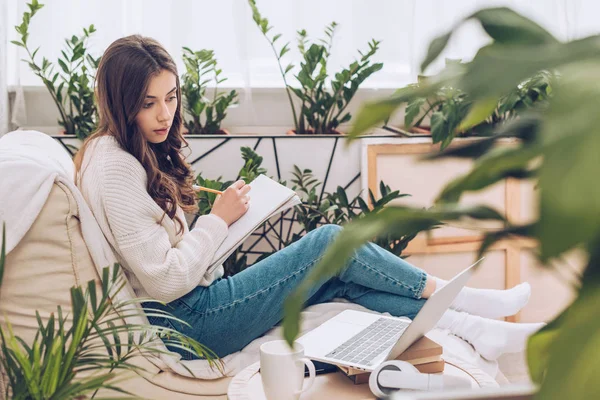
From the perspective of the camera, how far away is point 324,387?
1.26 meters

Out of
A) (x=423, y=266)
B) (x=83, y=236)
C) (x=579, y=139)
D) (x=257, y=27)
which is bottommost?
(x=423, y=266)

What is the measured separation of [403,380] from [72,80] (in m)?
1.66

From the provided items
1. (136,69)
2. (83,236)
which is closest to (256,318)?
(83,236)

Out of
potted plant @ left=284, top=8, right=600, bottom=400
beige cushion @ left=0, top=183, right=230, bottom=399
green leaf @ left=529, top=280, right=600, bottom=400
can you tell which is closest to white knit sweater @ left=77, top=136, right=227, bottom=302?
beige cushion @ left=0, top=183, right=230, bottom=399

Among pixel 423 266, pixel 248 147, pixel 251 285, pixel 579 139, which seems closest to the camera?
pixel 579 139

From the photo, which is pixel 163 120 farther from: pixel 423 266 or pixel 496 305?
pixel 423 266

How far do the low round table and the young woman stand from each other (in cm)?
41

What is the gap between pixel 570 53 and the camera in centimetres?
37

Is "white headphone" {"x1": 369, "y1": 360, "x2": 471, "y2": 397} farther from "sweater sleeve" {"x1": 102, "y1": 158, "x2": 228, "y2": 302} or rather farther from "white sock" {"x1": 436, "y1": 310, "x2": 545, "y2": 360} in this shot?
"white sock" {"x1": 436, "y1": 310, "x2": 545, "y2": 360}

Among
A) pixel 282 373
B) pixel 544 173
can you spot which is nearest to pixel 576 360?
pixel 544 173

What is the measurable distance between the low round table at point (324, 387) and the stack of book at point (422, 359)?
0.02 m

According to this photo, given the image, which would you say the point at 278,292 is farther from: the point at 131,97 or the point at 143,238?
the point at 131,97

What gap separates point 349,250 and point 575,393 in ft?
0.41

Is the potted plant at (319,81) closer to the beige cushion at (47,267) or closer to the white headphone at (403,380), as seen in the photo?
the beige cushion at (47,267)
